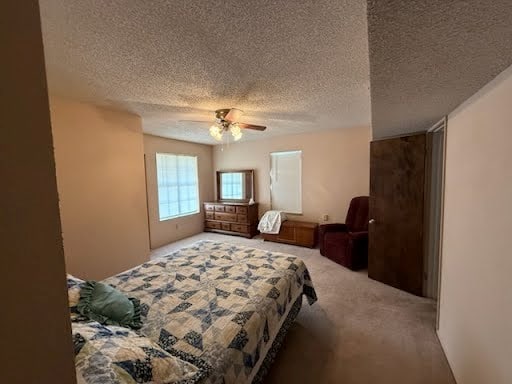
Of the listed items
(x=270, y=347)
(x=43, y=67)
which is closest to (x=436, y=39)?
(x=43, y=67)

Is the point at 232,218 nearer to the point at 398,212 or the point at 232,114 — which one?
the point at 232,114

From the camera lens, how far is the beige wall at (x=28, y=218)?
15.1 inches

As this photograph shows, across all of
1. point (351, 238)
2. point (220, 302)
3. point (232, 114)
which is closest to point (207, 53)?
point (232, 114)

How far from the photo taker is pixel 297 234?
457 cm

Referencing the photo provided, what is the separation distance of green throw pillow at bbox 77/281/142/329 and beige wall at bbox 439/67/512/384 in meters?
1.98

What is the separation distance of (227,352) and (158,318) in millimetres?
549

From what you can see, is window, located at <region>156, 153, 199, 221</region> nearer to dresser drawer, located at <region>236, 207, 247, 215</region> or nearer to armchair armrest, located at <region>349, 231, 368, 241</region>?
dresser drawer, located at <region>236, 207, 247, 215</region>

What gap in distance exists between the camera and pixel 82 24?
129 cm

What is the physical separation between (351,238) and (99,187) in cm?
356

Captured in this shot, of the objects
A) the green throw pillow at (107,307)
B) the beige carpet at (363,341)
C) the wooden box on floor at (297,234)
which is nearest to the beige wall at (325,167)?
the wooden box on floor at (297,234)

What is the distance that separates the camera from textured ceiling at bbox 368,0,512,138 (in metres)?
0.72

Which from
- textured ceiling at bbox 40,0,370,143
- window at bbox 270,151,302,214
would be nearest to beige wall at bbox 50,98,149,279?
textured ceiling at bbox 40,0,370,143

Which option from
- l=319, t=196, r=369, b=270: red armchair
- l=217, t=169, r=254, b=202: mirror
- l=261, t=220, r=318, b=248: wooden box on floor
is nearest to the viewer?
l=319, t=196, r=369, b=270: red armchair

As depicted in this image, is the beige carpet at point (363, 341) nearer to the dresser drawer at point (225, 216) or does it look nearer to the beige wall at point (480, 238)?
the beige wall at point (480, 238)
